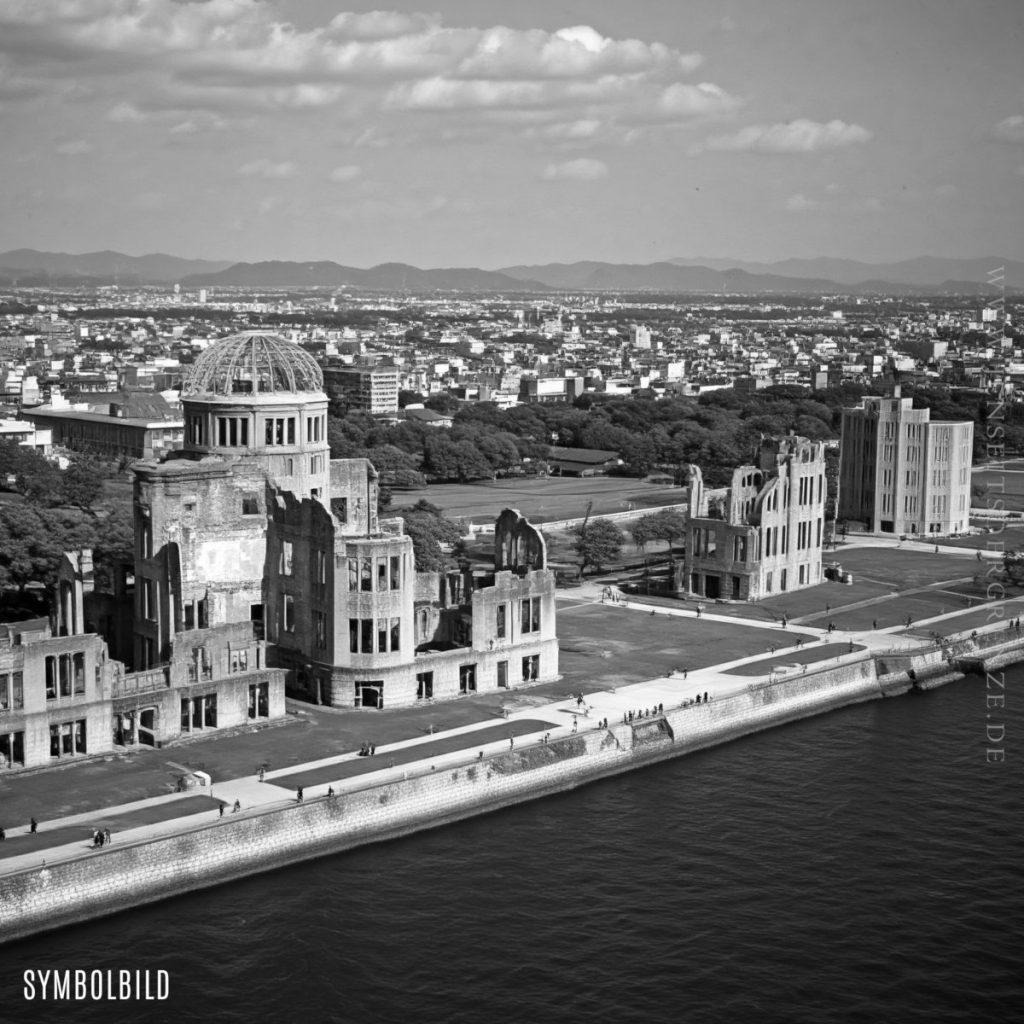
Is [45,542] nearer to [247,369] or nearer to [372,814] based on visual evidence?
[247,369]

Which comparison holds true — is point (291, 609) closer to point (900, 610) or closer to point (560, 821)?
point (560, 821)

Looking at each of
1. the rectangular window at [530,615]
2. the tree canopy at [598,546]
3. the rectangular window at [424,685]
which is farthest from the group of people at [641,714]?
the tree canopy at [598,546]

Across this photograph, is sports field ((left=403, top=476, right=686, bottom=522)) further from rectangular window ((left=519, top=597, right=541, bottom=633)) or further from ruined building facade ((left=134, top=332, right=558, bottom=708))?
rectangular window ((left=519, top=597, right=541, bottom=633))

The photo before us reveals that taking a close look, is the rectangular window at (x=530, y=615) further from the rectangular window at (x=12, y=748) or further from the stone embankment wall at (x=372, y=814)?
the rectangular window at (x=12, y=748)

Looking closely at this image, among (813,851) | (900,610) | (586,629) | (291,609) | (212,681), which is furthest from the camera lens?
A: (900,610)

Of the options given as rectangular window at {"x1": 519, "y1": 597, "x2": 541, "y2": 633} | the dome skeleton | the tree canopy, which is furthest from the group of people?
the tree canopy

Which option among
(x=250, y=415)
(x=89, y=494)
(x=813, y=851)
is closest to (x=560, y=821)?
(x=813, y=851)

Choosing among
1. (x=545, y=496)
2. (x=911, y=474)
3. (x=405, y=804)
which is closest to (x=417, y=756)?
(x=405, y=804)
